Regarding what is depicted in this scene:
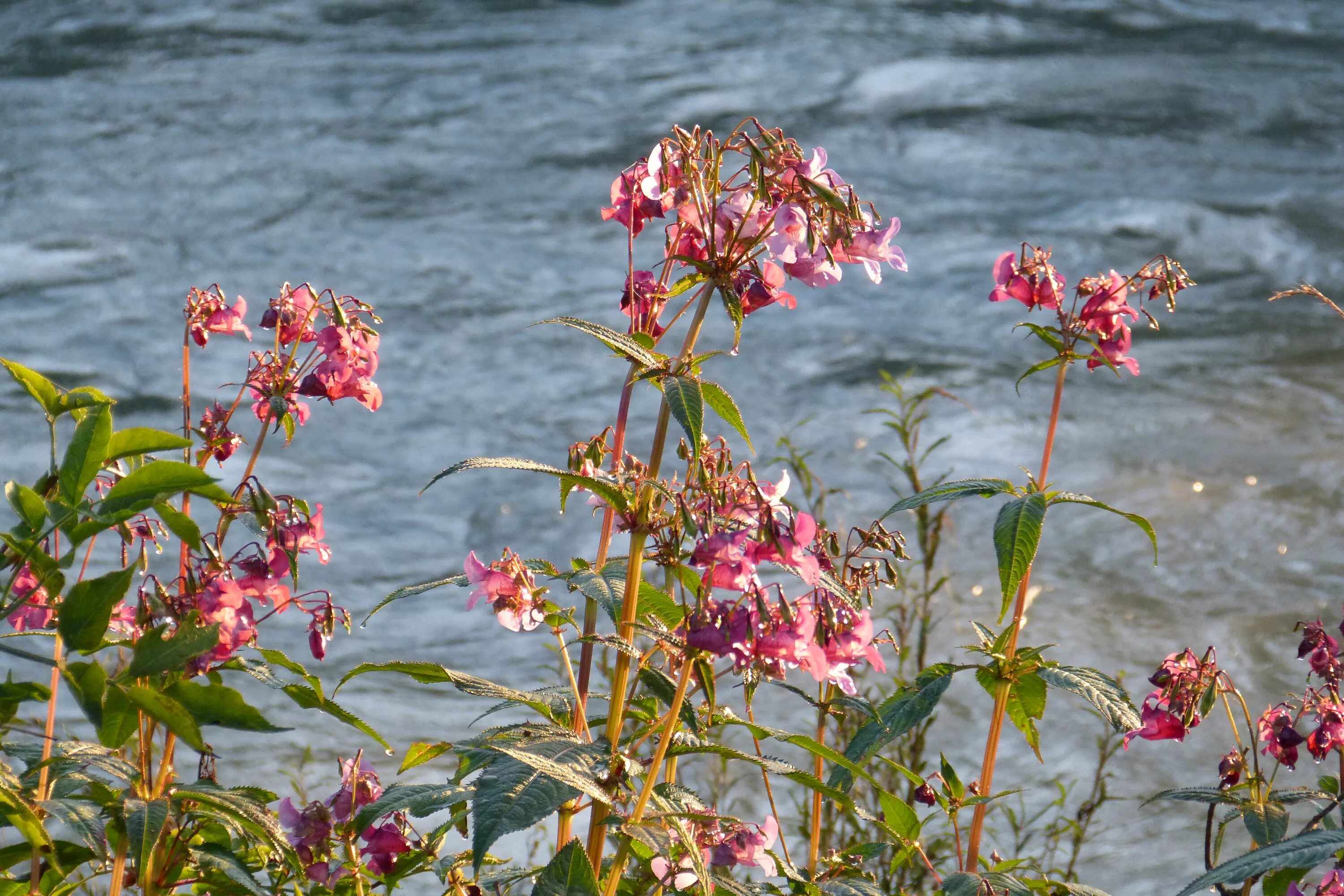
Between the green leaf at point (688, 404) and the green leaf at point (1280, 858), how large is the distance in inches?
17.7

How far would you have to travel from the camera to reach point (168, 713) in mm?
706

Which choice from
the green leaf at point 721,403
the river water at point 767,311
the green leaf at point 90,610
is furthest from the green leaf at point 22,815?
the river water at point 767,311

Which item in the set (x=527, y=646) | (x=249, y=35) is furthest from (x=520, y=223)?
(x=527, y=646)

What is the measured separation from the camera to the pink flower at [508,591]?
3.07 feet

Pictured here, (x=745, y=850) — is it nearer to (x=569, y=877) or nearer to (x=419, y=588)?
(x=569, y=877)

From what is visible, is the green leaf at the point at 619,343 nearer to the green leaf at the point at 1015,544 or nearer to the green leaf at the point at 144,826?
the green leaf at the point at 1015,544

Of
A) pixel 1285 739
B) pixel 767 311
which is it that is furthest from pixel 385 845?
pixel 767 311

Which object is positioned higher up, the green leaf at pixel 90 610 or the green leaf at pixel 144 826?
the green leaf at pixel 90 610

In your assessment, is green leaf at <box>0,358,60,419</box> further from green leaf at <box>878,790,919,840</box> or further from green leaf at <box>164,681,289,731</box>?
green leaf at <box>878,790,919,840</box>

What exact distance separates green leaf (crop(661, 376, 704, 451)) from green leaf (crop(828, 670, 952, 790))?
34cm

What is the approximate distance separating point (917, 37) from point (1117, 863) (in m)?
5.14

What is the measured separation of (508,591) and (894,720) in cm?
36

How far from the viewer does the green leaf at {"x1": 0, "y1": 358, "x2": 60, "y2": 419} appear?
860 mm

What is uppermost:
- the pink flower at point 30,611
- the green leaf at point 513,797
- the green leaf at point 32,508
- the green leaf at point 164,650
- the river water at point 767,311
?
the green leaf at point 32,508
